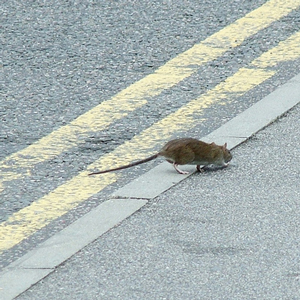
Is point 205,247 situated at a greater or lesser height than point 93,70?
lesser

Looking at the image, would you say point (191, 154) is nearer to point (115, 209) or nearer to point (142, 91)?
point (115, 209)

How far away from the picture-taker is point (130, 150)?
5012 mm

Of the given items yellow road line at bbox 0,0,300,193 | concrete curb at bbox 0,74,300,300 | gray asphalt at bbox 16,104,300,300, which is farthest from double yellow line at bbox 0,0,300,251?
gray asphalt at bbox 16,104,300,300

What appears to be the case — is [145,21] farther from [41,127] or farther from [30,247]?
[30,247]

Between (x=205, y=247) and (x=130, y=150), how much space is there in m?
1.33

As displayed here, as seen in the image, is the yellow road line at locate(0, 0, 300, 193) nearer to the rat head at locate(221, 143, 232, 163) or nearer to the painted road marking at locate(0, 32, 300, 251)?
the painted road marking at locate(0, 32, 300, 251)

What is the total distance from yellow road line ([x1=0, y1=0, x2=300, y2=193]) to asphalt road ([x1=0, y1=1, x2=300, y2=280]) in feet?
0.14

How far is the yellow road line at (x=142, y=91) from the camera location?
4.94m

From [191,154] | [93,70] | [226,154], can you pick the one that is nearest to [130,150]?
[191,154]

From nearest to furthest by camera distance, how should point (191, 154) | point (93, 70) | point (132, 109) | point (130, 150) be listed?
1. point (191, 154)
2. point (130, 150)
3. point (132, 109)
4. point (93, 70)

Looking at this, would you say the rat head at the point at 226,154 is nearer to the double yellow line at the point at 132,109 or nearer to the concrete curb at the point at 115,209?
the concrete curb at the point at 115,209

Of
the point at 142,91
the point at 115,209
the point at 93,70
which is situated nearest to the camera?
the point at 115,209

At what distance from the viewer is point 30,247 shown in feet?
12.8

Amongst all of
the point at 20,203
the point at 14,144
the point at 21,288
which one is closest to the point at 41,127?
the point at 14,144
